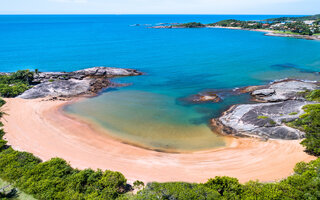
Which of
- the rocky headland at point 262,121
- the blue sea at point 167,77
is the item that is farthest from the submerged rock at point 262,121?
the blue sea at point 167,77

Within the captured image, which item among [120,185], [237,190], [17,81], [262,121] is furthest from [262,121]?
[17,81]

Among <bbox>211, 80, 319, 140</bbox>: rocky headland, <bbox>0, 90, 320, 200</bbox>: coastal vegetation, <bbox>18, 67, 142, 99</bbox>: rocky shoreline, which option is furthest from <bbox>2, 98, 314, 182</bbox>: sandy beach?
<bbox>18, 67, 142, 99</bbox>: rocky shoreline

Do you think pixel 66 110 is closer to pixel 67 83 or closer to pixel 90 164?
pixel 67 83

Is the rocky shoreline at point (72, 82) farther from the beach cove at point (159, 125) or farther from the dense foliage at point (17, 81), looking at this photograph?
the beach cove at point (159, 125)

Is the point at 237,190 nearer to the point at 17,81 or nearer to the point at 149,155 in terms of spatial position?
the point at 149,155

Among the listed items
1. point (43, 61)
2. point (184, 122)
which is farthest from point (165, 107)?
point (43, 61)
